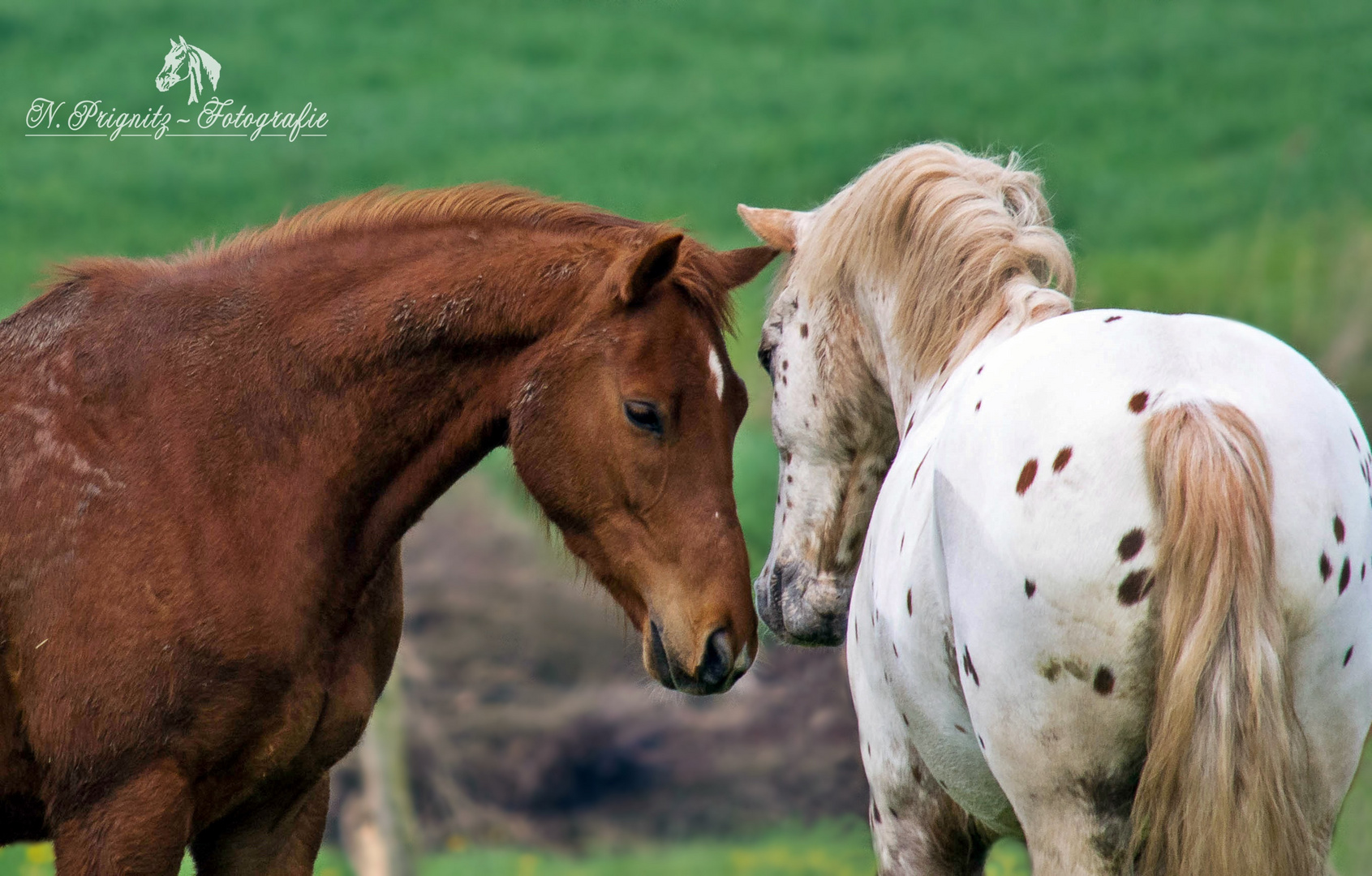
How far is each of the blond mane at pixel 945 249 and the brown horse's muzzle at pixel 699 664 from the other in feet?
3.06

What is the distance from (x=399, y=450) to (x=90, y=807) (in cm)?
106

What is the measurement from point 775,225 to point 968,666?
1.95 meters

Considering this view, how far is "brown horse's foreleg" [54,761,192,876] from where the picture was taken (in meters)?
2.99

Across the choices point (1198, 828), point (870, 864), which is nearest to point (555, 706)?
point (870, 864)

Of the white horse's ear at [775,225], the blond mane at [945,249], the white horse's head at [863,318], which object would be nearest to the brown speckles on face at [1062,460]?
the blond mane at [945,249]

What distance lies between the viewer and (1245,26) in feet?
61.4

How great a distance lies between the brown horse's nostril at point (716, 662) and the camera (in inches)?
125

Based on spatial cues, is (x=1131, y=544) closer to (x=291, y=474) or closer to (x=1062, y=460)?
(x=1062, y=460)

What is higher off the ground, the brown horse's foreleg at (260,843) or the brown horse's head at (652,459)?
the brown horse's head at (652,459)

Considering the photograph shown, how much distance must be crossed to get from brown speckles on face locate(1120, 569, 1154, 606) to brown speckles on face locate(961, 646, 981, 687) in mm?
364

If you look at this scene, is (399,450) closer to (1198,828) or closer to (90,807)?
(90,807)

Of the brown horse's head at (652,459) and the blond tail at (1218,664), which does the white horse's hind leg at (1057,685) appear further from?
the brown horse's head at (652,459)

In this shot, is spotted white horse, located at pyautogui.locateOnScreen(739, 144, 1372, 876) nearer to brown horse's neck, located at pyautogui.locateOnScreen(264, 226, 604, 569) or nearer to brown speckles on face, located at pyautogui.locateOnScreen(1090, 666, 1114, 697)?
brown speckles on face, located at pyautogui.locateOnScreen(1090, 666, 1114, 697)

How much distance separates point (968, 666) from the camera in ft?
8.87
